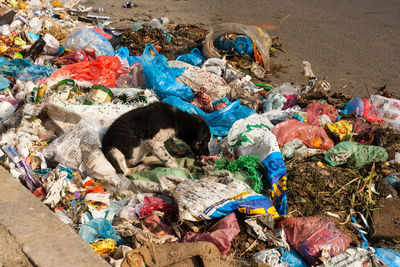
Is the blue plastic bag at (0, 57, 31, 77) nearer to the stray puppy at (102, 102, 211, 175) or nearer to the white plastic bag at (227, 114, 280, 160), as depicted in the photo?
the stray puppy at (102, 102, 211, 175)

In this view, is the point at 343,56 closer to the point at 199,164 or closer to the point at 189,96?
the point at 189,96

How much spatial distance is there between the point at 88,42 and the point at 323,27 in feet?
18.8

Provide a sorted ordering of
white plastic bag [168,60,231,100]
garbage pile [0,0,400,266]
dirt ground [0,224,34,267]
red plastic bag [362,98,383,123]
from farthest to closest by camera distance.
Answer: white plastic bag [168,60,231,100] → red plastic bag [362,98,383,123] → garbage pile [0,0,400,266] → dirt ground [0,224,34,267]

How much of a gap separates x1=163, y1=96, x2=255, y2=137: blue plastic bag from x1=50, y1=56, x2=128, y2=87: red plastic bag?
106cm

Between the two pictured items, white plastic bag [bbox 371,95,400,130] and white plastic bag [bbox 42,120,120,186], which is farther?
white plastic bag [bbox 371,95,400,130]

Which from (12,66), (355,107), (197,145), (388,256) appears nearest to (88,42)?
(12,66)

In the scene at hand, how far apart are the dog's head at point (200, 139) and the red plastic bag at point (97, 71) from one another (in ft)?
6.36

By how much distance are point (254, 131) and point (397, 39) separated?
19.8ft

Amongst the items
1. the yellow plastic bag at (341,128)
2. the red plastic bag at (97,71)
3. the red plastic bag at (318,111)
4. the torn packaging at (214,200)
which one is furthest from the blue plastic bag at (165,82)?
the torn packaging at (214,200)

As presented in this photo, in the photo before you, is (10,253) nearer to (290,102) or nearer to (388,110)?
(290,102)

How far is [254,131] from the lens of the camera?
449 cm

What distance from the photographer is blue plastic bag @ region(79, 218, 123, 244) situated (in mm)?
3016

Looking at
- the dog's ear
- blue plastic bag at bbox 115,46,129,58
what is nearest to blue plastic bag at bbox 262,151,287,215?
the dog's ear

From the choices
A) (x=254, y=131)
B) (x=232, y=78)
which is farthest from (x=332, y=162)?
(x=232, y=78)
